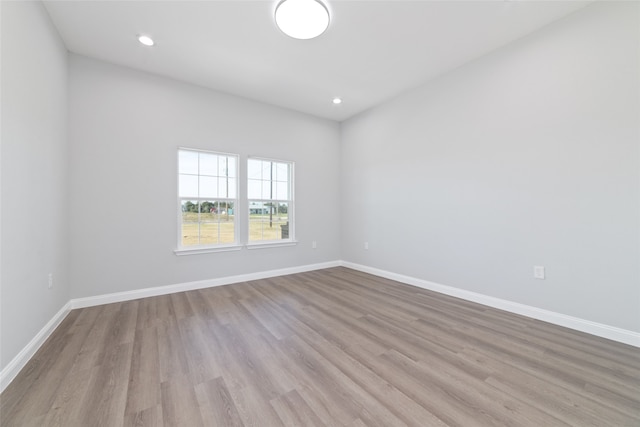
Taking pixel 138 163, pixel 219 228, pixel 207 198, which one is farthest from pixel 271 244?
pixel 138 163

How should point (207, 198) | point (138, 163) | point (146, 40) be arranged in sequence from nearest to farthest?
point (146, 40) < point (138, 163) < point (207, 198)

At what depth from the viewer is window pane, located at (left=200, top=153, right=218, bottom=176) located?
3713 mm

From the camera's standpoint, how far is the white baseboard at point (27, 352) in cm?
154

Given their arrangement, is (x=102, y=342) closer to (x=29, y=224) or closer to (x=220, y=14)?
(x=29, y=224)

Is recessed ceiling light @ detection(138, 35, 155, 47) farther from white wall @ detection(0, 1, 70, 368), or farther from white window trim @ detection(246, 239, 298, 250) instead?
white window trim @ detection(246, 239, 298, 250)

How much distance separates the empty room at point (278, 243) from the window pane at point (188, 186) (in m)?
0.03

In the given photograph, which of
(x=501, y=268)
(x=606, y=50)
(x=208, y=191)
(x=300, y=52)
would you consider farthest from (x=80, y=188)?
(x=606, y=50)

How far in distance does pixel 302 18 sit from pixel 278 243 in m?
3.16

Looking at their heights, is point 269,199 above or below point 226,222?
above

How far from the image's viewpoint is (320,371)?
5.60ft

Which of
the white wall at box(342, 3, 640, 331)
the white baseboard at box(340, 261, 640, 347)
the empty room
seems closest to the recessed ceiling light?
the empty room

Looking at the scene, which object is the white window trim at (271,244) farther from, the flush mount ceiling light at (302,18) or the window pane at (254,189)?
the flush mount ceiling light at (302,18)

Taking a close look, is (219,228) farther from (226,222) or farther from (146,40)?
(146,40)

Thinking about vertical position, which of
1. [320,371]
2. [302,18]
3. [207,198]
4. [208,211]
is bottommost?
[320,371]
